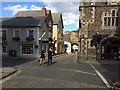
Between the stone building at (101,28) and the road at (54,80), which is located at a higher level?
the stone building at (101,28)

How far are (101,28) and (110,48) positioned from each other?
2996mm

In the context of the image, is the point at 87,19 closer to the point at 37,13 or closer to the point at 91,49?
the point at 91,49

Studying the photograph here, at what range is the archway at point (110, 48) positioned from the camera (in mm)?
33250

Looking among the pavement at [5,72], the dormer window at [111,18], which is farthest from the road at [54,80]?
the dormer window at [111,18]

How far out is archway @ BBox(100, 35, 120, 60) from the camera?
109ft

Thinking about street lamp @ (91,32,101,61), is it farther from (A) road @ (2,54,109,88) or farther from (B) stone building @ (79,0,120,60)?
(A) road @ (2,54,109,88)

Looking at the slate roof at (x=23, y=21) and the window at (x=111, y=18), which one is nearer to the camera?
the window at (x=111, y=18)

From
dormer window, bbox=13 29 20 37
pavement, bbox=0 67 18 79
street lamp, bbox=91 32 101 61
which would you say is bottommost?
pavement, bbox=0 67 18 79

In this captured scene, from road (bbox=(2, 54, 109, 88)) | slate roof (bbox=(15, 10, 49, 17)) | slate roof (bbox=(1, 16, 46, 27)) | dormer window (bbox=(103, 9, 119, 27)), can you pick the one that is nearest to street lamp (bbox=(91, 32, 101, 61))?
dormer window (bbox=(103, 9, 119, 27))

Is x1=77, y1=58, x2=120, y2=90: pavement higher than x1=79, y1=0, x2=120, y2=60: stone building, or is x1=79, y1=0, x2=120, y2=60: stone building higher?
x1=79, y1=0, x2=120, y2=60: stone building

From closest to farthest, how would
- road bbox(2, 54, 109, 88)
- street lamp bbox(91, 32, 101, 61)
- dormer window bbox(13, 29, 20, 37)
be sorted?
1. road bbox(2, 54, 109, 88)
2. street lamp bbox(91, 32, 101, 61)
3. dormer window bbox(13, 29, 20, 37)

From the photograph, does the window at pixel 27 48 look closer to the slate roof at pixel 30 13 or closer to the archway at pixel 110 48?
the archway at pixel 110 48

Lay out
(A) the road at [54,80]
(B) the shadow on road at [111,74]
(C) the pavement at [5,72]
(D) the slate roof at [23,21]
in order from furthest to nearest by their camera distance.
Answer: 1. (D) the slate roof at [23,21]
2. (B) the shadow on road at [111,74]
3. (C) the pavement at [5,72]
4. (A) the road at [54,80]

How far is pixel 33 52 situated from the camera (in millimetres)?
38469
